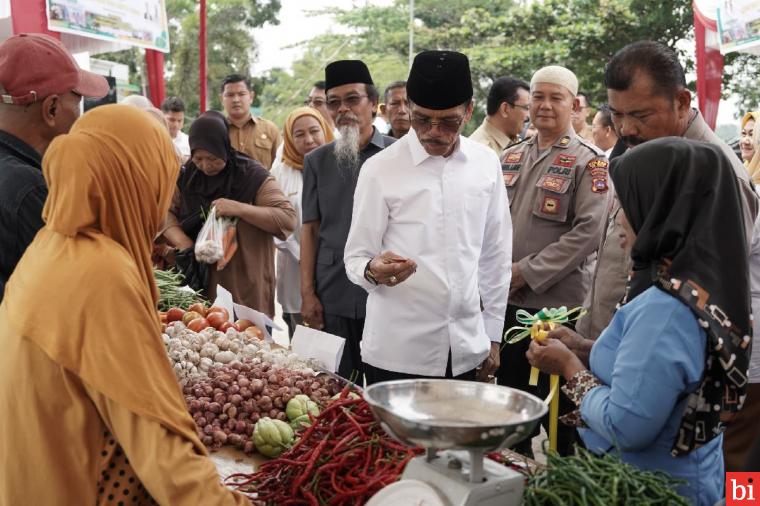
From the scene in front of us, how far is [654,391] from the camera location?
66.4 inches

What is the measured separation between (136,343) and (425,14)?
24.0 m

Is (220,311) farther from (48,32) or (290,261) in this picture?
(48,32)

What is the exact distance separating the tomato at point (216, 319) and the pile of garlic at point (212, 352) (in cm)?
15

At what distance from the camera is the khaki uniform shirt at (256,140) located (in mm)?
6355

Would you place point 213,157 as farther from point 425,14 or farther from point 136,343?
point 425,14

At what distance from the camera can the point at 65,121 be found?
2.43 meters

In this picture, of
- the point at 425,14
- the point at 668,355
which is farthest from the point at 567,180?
the point at 425,14

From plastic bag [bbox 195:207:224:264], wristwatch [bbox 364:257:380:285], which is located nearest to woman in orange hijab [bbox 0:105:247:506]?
wristwatch [bbox 364:257:380:285]

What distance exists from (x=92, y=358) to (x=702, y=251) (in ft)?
4.35

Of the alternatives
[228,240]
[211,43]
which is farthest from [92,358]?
[211,43]

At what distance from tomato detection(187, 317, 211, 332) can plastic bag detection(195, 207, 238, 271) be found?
84 cm

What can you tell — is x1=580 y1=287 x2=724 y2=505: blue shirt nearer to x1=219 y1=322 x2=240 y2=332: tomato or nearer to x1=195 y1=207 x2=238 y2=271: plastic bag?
x1=219 y1=322 x2=240 y2=332: tomato

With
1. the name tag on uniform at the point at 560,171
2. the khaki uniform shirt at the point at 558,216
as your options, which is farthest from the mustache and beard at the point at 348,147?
the name tag on uniform at the point at 560,171

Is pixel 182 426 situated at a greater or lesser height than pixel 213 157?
lesser
